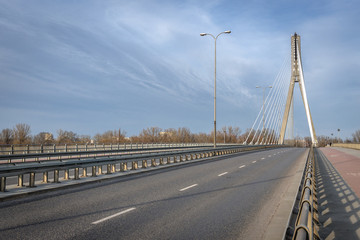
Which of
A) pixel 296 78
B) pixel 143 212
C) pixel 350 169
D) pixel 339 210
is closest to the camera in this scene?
pixel 143 212

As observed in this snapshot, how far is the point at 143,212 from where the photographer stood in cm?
769

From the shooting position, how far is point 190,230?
623 cm

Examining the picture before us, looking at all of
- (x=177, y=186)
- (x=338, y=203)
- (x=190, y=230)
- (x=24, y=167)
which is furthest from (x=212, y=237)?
(x=24, y=167)

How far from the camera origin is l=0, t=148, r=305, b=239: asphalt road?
606 cm

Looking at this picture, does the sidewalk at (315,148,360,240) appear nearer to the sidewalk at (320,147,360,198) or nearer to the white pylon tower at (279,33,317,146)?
the sidewalk at (320,147,360,198)

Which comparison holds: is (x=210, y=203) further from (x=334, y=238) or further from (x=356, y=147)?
(x=356, y=147)

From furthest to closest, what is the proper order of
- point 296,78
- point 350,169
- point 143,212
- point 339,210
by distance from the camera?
1. point 296,78
2. point 350,169
3. point 339,210
4. point 143,212

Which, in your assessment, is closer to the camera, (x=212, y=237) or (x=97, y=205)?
(x=212, y=237)

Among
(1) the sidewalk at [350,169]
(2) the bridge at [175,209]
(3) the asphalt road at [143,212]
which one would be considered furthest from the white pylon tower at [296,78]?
(3) the asphalt road at [143,212]

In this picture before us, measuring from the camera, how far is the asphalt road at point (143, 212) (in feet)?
19.9

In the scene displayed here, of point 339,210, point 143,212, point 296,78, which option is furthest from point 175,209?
point 296,78

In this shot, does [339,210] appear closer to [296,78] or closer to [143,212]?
[143,212]

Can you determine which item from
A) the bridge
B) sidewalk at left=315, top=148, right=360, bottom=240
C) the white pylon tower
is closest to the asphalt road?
A: the bridge

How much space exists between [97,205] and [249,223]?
13.2 feet
